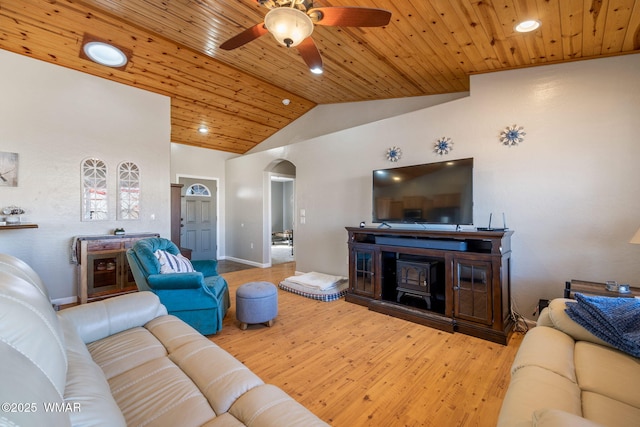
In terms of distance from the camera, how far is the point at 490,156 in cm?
329

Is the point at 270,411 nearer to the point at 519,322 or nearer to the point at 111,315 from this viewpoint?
the point at 111,315

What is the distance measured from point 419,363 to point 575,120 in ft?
9.35

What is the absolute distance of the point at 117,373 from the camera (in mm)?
1413

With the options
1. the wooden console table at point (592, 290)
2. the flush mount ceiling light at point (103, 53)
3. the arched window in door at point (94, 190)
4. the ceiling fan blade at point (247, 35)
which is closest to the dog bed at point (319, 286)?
the wooden console table at point (592, 290)

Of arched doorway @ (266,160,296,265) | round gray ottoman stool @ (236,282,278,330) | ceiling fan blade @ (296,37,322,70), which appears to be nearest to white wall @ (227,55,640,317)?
ceiling fan blade @ (296,37,322,70)

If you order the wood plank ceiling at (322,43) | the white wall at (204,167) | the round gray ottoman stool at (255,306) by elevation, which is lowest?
the round gray ottoman stool at (255,306)

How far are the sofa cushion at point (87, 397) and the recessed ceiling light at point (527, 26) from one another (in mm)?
3553

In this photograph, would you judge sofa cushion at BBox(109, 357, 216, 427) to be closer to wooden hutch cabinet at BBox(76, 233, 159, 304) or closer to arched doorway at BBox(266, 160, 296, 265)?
wooden hutch cabinet at BBox(76, 233, 159, 304)

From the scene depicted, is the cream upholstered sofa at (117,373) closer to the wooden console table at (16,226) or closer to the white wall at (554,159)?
the wooden console table at (16,226)

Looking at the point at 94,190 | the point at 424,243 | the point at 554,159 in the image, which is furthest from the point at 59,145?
the point at 554,159

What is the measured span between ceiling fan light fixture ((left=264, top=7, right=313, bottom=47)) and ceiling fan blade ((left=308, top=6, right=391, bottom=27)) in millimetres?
160

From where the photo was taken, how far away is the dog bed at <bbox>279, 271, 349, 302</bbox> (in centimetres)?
409

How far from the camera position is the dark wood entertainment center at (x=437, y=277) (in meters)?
2.79

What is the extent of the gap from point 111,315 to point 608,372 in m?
2.83
